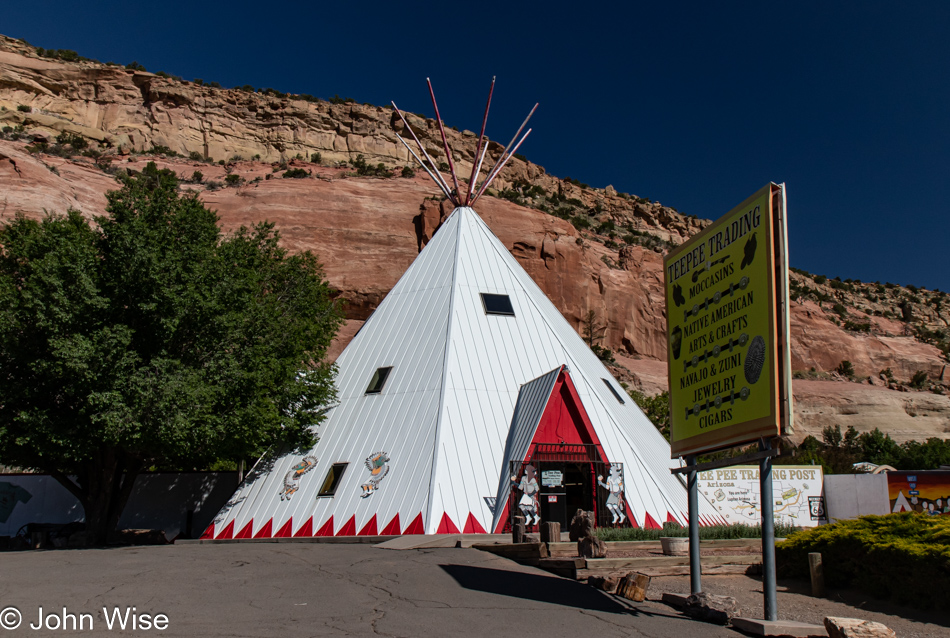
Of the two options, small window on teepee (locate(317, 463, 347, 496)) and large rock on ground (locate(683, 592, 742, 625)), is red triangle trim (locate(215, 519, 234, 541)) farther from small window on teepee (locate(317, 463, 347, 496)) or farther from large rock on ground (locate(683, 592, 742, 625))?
large rock on ground (locate(683, 592, 742, 625))

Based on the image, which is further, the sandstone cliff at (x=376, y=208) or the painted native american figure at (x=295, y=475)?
the sandstone cliff at (x=376, y=208)

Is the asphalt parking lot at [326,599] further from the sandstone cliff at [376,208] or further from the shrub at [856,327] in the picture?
the shrub at [856,327]

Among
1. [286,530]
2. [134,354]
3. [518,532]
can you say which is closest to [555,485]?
[518,532]

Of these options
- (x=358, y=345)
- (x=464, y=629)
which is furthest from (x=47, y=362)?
(x=464, y=629)

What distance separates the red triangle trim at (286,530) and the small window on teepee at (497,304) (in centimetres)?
890

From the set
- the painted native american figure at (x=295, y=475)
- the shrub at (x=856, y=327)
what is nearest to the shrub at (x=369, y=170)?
the painted native american figure at (x=295, y=475)

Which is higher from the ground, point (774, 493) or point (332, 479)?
point (774, 493)

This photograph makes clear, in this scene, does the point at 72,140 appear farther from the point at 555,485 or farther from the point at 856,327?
the point at 856,327

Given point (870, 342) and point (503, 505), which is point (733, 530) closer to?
point (503, 505)

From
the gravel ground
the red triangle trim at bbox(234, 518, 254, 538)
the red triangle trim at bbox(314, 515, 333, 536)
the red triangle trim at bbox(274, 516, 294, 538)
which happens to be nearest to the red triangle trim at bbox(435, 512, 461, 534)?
the red triangle trim at bbox(314, 515, 333, 536)

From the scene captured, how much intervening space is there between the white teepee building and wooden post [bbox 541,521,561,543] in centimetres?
334

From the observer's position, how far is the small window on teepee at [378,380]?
2027 centimetres

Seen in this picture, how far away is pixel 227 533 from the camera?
720 inches

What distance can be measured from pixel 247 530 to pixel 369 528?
4140 millimetres
